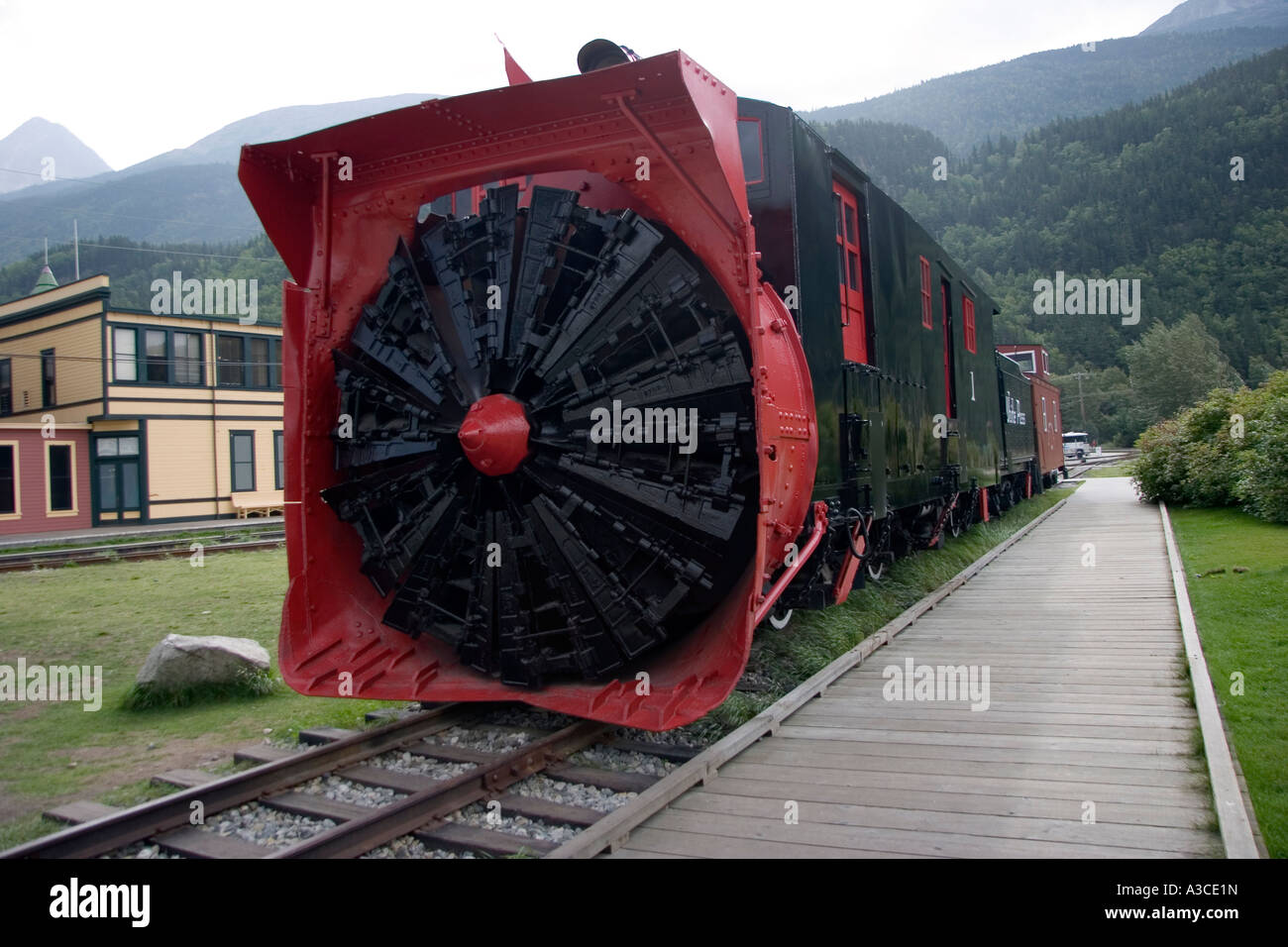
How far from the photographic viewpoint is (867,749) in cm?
480

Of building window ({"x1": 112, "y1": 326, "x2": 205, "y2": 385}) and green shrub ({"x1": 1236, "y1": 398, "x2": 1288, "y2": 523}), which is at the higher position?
building window ({"x1": 112, "y1": 326, "x2": 205, "y2": 385})

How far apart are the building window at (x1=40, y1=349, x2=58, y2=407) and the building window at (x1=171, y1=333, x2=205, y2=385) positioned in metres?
3.92

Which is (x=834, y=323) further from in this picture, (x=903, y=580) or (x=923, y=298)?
(x=903, y=580)

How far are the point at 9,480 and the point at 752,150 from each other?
86.1ft

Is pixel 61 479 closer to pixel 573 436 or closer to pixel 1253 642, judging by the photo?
pixel 573 436

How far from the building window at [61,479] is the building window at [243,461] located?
4344 millimetres

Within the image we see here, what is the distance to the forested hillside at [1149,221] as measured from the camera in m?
92.2

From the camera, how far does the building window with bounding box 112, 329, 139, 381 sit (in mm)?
26562

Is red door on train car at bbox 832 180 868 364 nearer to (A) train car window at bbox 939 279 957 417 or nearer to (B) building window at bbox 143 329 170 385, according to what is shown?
(A) train car window at bbox 939 279 957 417

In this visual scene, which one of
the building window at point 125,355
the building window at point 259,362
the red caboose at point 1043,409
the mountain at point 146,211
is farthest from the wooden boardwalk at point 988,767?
the mountain at point 146,211

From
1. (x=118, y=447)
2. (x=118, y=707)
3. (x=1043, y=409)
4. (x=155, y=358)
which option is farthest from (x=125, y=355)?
(x=1043, y=409)

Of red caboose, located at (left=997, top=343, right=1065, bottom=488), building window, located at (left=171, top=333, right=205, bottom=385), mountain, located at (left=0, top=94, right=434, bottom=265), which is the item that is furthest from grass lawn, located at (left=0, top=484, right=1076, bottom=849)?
mountain, located at (left=0, top=94, right=434, bottom=265)

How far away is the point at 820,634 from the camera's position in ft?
23.5
